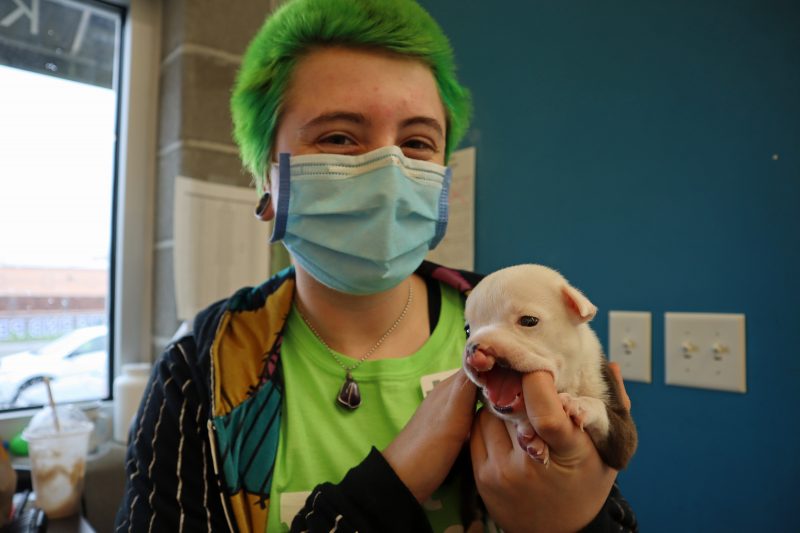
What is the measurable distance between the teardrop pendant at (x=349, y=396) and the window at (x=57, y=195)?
4.51ft

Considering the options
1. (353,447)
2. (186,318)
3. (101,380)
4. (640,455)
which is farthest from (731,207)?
(101,380)

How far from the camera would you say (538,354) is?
579 millimetres

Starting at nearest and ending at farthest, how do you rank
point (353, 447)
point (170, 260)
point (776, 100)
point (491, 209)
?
point (353, 447)
point (776, 100)
point (491, 209)
point (170, 260)

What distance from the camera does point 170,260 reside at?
177 cm

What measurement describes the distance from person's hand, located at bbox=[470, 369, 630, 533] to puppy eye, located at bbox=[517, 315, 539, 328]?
0.06 m

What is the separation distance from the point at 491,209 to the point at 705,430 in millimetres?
877

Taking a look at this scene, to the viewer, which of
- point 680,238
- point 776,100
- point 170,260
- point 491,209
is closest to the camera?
point 776,100

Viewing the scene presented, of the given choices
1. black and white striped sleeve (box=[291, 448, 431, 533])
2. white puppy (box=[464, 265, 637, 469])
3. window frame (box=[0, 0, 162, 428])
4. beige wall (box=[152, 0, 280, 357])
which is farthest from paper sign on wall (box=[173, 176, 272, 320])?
white puppy (box=[464, 265, 637, 469])

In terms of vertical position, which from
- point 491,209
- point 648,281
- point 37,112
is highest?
point 37,112

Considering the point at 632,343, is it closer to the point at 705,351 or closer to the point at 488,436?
the point at 705,351

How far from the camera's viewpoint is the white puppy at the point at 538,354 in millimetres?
559

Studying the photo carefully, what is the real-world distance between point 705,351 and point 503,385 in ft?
2.61

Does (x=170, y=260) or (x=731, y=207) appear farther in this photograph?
(x=170, y=260)

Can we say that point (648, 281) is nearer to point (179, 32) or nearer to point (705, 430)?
point (705, 430)
